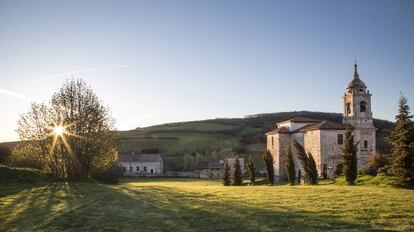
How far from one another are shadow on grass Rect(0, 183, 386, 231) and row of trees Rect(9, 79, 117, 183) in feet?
65.7

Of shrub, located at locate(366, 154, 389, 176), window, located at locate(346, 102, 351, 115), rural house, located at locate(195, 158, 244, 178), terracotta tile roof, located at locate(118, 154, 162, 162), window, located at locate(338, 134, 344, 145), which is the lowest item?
rural house, located at locate(195, 158, 244, 178)

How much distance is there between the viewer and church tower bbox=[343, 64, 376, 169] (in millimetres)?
52656

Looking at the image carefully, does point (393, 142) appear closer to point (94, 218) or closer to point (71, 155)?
point (94, 218)

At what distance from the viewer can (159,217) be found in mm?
16484

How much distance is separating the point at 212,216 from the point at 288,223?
338 centimetres

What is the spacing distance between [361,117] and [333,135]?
240 inches

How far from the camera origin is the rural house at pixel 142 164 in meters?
103

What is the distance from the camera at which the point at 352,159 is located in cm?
3509

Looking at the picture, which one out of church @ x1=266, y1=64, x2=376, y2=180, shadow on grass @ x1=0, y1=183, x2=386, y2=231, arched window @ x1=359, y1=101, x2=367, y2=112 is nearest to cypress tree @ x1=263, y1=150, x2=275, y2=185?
church @ x1=266, y1=64, x2=376, y2=180

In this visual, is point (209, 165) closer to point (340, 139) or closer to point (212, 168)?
point (212, 168)

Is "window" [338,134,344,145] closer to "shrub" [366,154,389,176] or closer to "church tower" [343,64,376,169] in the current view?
"church tower" [343,64,376,169]

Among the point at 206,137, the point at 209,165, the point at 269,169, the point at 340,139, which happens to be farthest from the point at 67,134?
the point at 206,137

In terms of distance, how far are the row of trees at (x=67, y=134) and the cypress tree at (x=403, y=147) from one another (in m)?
29.6

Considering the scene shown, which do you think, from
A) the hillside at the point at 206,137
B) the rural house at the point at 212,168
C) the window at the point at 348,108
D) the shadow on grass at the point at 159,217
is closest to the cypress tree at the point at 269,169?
the window at the point at 348,108
